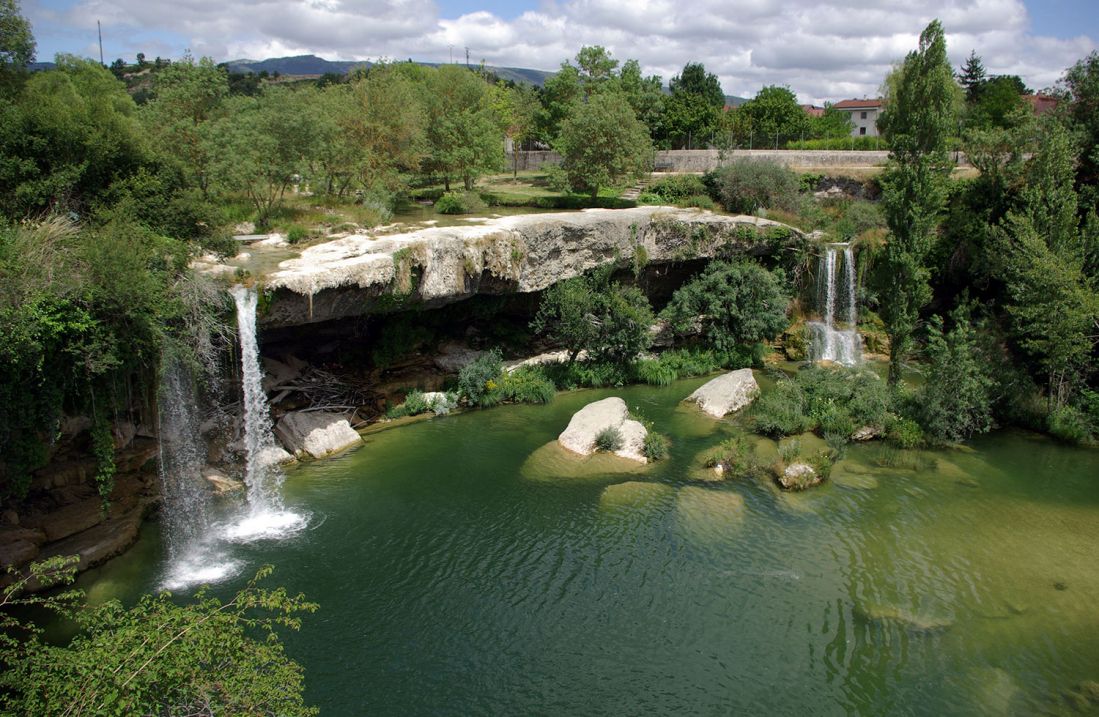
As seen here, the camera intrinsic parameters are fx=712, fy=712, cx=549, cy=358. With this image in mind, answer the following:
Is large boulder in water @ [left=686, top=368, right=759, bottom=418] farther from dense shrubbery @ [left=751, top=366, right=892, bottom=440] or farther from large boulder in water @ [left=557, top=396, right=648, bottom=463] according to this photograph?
large boulder in water @ [left=557, top=396, right=648, bottom=463]

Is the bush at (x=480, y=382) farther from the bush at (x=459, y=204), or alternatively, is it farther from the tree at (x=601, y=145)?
the tree at (x=601, y=145)

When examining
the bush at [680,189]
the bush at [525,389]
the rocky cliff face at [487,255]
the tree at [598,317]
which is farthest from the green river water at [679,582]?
the bush at [680,189]

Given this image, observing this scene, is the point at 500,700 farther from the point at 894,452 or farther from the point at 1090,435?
the point at 1090,435

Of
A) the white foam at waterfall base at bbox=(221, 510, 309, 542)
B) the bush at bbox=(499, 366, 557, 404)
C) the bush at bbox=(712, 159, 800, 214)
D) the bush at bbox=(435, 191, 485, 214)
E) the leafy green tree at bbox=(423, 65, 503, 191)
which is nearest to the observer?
the white foam at waterfall base at bbox=(221, 510, 309, 542)

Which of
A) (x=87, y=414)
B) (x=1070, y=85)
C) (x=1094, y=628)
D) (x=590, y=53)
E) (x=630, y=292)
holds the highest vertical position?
(x=590, y=53)

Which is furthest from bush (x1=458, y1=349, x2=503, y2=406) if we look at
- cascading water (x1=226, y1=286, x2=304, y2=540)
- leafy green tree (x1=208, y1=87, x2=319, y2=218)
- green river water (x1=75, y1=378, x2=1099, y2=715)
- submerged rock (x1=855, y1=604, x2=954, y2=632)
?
submerged rock (x1=855, y1=604, x2=954, y2=632)

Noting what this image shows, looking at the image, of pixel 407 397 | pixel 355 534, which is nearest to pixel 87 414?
pixel 355 534

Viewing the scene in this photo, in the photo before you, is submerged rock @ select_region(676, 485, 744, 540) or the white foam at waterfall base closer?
the white foam at waterfall base
